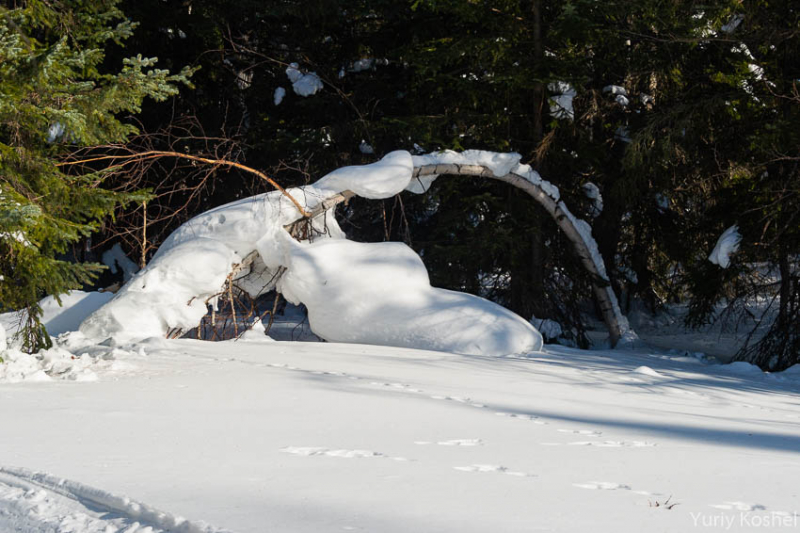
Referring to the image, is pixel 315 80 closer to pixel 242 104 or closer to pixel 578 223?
pixel 242 104

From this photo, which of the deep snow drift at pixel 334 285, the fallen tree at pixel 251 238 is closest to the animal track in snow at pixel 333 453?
the fallen tree at pixel 251 238

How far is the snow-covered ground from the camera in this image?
2768 millimetres

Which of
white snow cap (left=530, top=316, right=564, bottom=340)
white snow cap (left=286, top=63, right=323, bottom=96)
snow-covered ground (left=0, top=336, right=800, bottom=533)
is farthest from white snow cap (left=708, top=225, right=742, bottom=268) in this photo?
white snow cap (left=286, top=63, right=323, bottom=96)

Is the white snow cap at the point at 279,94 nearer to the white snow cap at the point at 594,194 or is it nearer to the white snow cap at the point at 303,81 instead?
the white snow cap at the point at 303,81

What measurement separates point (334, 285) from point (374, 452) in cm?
502

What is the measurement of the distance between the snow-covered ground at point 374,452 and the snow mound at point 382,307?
2.04 metres

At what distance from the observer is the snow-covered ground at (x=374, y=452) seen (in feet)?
9.08

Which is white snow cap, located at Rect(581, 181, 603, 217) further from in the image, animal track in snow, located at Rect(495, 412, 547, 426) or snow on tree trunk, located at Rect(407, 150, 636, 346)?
animal track in snow, located at Rect(495, 412, 547, 426)

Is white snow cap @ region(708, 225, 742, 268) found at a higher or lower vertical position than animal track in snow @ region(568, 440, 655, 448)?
higher

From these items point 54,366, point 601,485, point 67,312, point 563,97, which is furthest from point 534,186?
point 601,485

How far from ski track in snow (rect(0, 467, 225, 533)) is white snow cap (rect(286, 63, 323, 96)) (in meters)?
11.1

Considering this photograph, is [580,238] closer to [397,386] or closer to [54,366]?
[397,386]

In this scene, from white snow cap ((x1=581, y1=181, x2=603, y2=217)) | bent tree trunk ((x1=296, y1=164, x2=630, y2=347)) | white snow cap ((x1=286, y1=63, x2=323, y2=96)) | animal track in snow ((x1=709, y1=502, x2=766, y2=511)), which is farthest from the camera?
white snow cap ((x1=286, y1=63, x2=323, y2=96))

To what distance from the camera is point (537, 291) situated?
1236 centimetres
